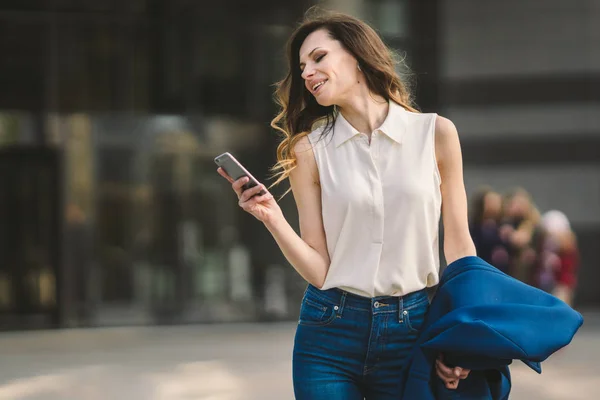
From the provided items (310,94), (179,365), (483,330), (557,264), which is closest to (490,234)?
(557,264)

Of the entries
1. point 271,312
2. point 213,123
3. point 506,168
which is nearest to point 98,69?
point 213,123

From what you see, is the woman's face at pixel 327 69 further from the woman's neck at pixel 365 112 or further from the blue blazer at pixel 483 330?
the blue blazer at pixel 483 330

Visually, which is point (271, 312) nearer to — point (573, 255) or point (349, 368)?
point (573, 255)

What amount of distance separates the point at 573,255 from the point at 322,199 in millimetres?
8364

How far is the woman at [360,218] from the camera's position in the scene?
2.90m

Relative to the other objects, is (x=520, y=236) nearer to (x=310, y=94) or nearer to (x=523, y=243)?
(x=523, y=243)

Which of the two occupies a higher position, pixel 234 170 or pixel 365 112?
pixel 365 112

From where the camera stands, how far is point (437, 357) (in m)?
2.79

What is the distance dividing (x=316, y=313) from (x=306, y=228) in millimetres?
257

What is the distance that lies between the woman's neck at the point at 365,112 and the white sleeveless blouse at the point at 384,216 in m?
0.10

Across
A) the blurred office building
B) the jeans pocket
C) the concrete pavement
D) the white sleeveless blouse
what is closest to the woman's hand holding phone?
the white sleeveless blouse

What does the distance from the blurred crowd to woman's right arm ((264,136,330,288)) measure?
24.8 ft

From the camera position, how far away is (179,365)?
10.2 metres

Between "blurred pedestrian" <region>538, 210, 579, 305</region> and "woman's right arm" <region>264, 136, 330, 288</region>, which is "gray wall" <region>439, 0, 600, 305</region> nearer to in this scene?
"blurred pedestrian" <region>538, 210, 579, 305</region>
